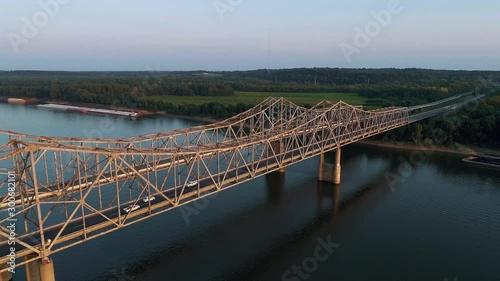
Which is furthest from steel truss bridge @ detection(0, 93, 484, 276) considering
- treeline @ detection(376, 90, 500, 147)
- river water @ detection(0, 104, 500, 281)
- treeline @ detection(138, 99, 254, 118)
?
treeline @ detection(138, 99, 254, 118)

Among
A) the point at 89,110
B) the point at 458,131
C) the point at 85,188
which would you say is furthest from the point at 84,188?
the point at 89,110

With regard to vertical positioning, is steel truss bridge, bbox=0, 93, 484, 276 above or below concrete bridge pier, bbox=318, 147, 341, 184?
above

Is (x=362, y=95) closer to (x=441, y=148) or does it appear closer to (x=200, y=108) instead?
(x=200, y=108)

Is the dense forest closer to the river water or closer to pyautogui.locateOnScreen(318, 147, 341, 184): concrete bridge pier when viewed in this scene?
the river water

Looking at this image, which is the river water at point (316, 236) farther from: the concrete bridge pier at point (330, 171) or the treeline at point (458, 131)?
the treeline at point (458, 131)

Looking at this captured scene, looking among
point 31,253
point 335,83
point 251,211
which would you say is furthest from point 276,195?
point 335,83

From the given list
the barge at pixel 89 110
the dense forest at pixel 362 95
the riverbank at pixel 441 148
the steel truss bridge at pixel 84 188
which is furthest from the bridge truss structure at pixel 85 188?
the barge at pixel 89 110
